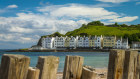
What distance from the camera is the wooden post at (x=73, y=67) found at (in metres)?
3.71

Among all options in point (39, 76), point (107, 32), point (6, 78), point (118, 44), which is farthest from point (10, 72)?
point (107, 32)

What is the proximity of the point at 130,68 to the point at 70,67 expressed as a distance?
139cm

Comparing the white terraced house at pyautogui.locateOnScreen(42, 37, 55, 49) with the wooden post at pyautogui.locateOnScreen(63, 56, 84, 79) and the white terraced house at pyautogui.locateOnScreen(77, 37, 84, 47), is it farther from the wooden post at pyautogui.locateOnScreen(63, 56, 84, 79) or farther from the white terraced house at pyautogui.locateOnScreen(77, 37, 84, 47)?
the wooden post at pyautogui.locateOnScreen(63, 56, 84, 79)

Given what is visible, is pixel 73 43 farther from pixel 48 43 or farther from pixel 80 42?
pixel 48 43

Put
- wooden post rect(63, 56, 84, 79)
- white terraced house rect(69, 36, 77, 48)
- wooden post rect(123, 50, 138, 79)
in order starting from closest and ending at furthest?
wooden post rect(63, 56, 84, 79)
wooden post rect(123, 50, 138, 79)
white terraced house rect(69, 36, 77, 48)

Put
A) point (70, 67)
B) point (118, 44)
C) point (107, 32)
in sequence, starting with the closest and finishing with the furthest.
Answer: point (70, 67) → point (118, 44) → point (107, 32)

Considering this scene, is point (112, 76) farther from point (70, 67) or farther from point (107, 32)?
point (107, 32)

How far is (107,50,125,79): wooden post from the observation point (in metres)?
4.01

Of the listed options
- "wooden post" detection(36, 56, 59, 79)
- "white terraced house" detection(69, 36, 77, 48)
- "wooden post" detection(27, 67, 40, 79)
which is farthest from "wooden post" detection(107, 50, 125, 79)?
"white terraced house" detection(69, 36, 77, 48)

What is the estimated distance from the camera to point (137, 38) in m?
136

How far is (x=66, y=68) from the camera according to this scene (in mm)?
3795

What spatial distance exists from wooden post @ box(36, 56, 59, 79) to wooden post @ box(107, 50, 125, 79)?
4.25 feet

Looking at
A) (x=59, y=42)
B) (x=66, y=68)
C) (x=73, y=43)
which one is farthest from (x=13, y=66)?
(x=59, y=42)

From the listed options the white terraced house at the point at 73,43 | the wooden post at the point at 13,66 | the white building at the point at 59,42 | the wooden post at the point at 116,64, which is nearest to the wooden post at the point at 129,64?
the wooden post at the point at 116,64
